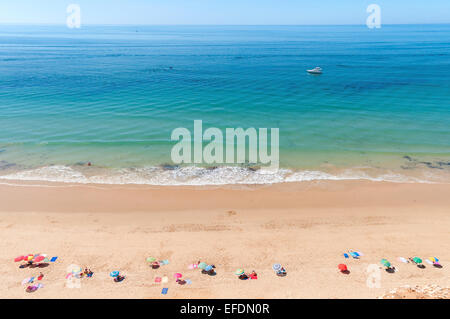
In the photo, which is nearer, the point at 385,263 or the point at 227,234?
the point at 385,263

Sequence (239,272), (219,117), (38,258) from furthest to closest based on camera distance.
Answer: (219,117) < (38,258) < (239,272)

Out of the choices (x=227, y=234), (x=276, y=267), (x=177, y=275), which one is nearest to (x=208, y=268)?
(x=177, y=275)

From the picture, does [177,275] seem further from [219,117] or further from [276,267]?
[219,117]

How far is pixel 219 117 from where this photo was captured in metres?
36.4

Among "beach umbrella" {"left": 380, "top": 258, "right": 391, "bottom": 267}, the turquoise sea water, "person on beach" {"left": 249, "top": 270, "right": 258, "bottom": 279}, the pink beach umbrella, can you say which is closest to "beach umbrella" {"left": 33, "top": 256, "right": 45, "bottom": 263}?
the pink beach umbrella

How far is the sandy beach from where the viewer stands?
1212 cm

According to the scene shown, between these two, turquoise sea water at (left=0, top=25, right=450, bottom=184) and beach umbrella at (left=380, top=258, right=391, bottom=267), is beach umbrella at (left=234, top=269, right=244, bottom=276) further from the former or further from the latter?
turquoise sea water at (left=0, top=25, right=450, bottom=184)

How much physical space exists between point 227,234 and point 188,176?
8.03 m

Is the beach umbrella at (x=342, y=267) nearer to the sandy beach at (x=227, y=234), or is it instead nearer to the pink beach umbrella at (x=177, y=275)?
the sandy beach at (x=227, y=234)

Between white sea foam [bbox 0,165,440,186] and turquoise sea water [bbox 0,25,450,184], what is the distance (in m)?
0.09

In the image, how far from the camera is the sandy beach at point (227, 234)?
12.1 metres
